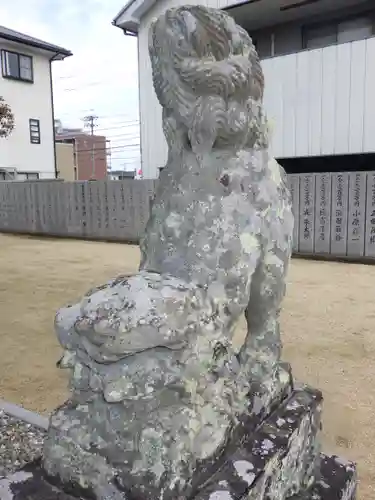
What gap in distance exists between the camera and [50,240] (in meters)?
9.96

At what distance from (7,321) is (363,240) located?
4708 millimetres

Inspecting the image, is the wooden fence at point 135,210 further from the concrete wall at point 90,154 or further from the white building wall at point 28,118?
the concrete wall at point 90,154

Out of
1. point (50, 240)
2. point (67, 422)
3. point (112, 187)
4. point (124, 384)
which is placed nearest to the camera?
point (124, 384)

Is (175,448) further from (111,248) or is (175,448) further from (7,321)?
(111,248)

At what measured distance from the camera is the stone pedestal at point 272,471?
1042mm

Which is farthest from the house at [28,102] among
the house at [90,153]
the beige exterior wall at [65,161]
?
the house at [90,153]

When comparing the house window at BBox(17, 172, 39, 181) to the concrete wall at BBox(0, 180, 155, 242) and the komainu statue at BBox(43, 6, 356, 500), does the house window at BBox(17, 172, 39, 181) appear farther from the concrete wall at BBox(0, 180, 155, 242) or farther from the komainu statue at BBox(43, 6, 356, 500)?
the komainu statue at BBox(43, 6, 356, 500)

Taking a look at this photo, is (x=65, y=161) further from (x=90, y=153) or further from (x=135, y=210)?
(x=135, y=210)

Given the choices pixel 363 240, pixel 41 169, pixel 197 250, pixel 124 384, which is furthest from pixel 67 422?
pixel 41 169

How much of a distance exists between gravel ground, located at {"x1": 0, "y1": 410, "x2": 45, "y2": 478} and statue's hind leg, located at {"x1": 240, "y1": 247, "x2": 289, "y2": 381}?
112 cm

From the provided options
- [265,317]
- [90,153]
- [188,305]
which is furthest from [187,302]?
[90,153]

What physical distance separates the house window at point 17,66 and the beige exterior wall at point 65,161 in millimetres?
4172

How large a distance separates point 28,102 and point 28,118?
0.59 m

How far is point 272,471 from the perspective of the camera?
1179 millimetres
